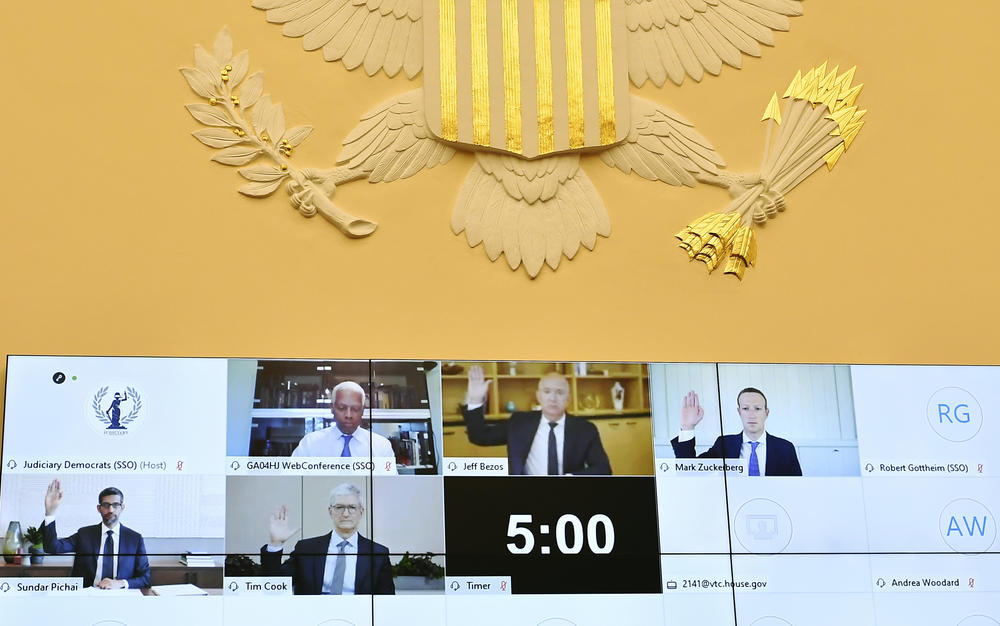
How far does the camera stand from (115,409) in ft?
17.8

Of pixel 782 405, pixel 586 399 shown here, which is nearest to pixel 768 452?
pixel 782 405

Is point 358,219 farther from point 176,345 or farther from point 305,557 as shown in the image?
point 305,557

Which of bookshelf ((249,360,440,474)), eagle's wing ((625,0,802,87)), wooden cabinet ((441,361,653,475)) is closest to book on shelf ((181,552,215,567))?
bookshelf ((249,360,440,474))

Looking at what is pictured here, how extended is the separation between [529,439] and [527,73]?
161cm

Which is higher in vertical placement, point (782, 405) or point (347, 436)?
point (782, 405)

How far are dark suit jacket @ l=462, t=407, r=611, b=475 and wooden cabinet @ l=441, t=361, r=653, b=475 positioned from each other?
0.08 feet

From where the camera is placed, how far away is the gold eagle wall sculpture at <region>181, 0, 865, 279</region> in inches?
231

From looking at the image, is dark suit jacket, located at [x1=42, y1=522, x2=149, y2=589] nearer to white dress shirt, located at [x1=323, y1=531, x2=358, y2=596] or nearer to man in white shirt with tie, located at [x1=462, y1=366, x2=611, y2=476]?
white dress shirt, located at [x1=323, y1=531, x2=358, y2=596]

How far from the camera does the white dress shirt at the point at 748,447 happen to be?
18.5 ft

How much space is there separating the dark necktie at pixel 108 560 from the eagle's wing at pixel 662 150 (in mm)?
2583

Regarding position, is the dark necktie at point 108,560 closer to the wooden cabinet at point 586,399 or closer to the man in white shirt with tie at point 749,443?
the wooden cabinet at point 586,399

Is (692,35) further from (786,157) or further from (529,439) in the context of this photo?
(529,439)

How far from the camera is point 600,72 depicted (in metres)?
6.08

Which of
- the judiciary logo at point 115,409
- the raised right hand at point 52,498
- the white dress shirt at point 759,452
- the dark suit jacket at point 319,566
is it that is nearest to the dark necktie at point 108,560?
the raised right hand at point 52,498
